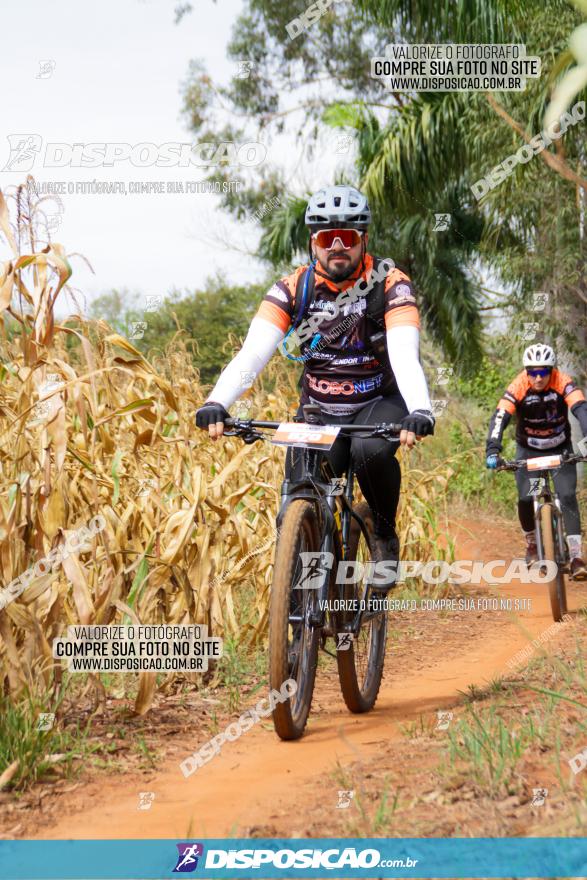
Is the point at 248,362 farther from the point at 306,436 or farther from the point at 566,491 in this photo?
the point at 566,491

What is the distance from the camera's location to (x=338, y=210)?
5.20 metres

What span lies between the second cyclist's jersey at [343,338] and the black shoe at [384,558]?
0.71 m

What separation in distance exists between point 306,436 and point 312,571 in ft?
2.15

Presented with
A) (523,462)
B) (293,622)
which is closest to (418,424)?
(293,622)

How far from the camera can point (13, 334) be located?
5.01 metres

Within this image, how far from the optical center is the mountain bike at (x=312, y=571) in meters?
4.59

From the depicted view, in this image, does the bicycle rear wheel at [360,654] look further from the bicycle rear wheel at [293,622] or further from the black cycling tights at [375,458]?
the bicycle rear wheel at [293,622]

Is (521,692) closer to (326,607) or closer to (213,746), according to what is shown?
(326,607)

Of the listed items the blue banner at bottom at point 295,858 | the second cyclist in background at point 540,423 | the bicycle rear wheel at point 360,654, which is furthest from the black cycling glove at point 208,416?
the second cyclist in background at point 540,423

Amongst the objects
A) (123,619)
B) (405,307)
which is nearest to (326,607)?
(123,619)

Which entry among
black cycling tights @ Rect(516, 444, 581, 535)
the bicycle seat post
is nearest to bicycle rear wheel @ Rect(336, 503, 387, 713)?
the bicycle seat post

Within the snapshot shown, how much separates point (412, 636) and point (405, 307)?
3491mm

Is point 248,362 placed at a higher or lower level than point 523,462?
higher

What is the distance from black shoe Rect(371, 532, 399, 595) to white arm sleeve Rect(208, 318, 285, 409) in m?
1.10
